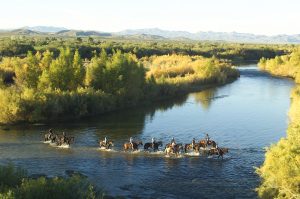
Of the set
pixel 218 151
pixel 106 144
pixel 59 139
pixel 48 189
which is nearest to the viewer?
pixel 48 189

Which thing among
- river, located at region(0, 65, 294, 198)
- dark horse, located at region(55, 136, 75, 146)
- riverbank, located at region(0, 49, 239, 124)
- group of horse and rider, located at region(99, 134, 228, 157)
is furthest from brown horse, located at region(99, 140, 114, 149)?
riverbank, located at region(0, 49, 239, 124)

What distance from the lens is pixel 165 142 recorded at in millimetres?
52312

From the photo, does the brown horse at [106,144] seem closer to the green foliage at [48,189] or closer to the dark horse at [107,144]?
the dark horse at [107,144]

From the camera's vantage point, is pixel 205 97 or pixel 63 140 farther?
pixel 205 97

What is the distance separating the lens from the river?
3731 cm

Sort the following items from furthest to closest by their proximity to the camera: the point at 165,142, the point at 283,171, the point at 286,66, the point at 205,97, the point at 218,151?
the point at 286,66 < the point at 205,97 < the point at 165,142 < the point at 218,151 < the point at 283,171

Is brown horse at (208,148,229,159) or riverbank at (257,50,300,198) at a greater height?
riverbank at (257,50,300,198)

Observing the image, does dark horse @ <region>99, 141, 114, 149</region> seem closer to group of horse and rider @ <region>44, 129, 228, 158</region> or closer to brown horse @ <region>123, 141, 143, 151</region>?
group of horse and rider @ <region>44, 129, 228, 158</region>

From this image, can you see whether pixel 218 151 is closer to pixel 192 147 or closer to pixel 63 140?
pixel 192 147

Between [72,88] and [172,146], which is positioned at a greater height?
[72,88]

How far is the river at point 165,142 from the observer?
3731 centimetres

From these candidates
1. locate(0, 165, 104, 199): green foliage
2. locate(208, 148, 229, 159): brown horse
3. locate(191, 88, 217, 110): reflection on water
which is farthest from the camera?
locate(191, 88, 217, 110): reflection on water

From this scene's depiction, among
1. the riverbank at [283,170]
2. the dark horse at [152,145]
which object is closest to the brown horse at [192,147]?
the dark horse at [152,145]

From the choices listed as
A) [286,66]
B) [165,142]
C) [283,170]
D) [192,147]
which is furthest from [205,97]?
[283,170]
